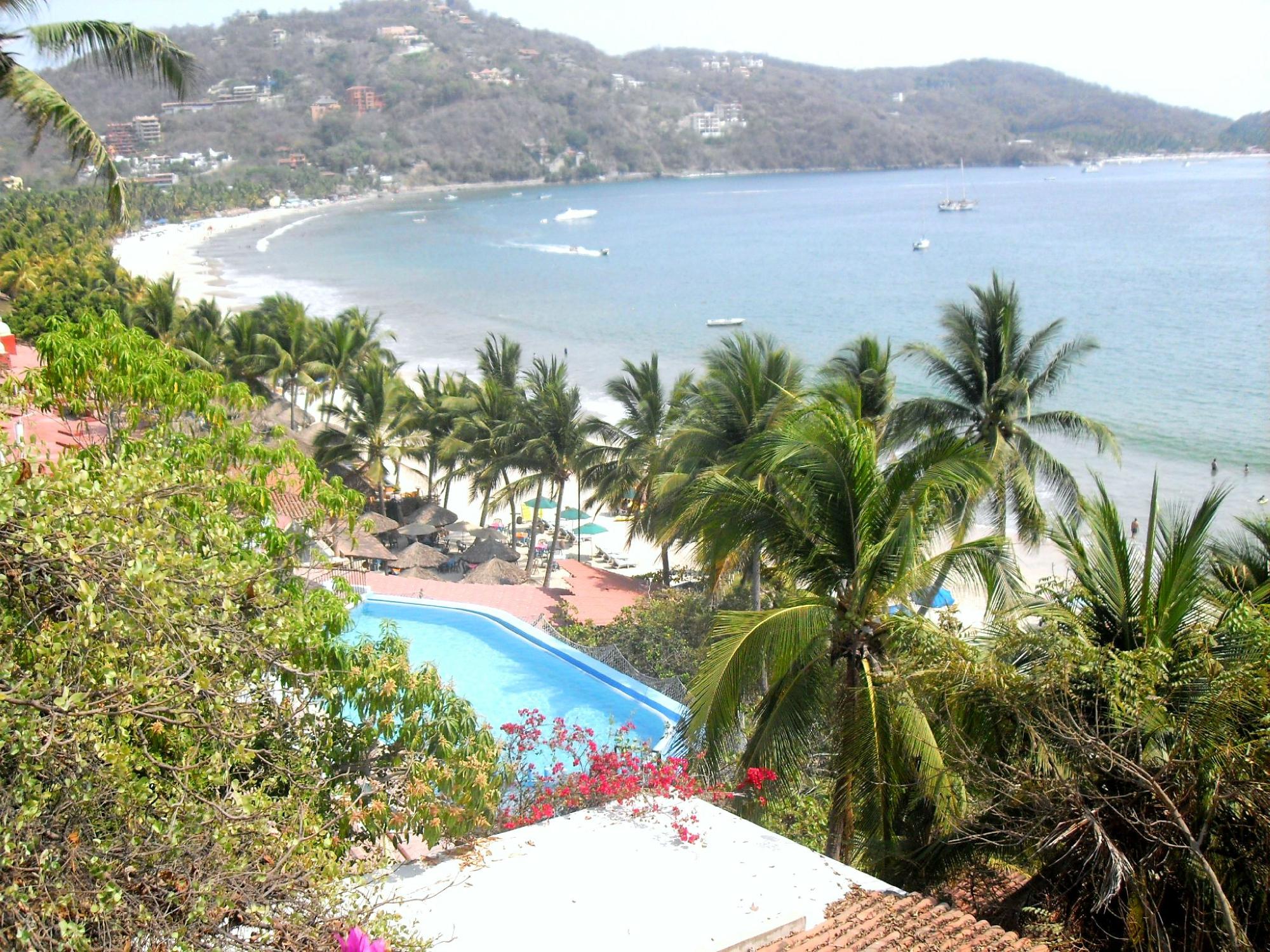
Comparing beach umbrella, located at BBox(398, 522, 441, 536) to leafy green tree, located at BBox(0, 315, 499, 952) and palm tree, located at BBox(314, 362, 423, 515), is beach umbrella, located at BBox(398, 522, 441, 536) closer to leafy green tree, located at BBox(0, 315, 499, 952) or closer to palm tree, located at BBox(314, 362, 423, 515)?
palm tree, located at BBox(314, 362, 423, 515)

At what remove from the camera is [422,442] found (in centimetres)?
2719

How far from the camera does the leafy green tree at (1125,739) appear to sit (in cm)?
554

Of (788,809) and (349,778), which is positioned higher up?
(349,778)

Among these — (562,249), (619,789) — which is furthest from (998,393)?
(562,249)

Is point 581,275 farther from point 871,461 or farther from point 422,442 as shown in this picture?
point 871,461

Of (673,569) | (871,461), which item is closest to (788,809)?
(871,461)

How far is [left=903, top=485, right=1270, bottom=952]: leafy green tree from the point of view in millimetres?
5543

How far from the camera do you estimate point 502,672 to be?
528 inches

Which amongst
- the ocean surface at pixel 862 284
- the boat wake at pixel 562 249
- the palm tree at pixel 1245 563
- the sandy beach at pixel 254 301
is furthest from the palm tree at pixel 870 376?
the boat wake at pixel 562 249

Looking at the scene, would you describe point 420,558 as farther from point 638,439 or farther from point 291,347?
point 291,347

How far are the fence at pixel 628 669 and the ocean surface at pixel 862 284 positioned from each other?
37.8 ft

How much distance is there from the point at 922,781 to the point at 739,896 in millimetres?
1926

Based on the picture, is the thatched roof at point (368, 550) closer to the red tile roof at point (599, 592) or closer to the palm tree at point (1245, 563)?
the red tile roof at point (599, 592)

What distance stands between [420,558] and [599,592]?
14.5 feet
